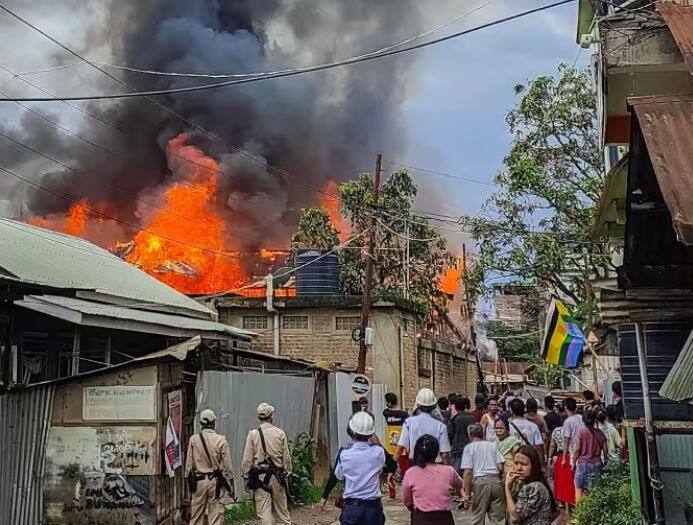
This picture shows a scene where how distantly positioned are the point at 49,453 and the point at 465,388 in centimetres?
2176

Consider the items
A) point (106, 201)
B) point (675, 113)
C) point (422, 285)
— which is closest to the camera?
point (675, 113)

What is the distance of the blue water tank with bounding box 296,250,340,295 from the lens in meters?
21.7

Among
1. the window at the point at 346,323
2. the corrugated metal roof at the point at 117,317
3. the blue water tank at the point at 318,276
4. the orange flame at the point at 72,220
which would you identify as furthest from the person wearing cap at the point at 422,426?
the orange flame at the point at 72,220

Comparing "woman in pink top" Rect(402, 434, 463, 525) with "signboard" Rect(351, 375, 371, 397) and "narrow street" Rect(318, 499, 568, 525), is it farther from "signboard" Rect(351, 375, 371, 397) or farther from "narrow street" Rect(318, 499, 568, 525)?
"signboard" Rect(351, 375, 371, 397)

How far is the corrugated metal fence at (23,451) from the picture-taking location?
360 inches

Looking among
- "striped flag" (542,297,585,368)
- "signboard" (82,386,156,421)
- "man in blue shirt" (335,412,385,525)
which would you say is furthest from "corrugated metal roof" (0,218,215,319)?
"striped flag" (542,297,585,368)

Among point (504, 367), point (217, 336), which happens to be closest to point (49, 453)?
point (217, 336)

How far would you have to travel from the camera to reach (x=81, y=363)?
13.3m

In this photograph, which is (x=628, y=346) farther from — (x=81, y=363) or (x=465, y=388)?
(x=465, y=388)

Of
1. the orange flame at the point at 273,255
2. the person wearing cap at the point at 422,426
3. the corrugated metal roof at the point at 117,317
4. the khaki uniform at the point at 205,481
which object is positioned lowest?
the khaki uniform at the point at 205,481

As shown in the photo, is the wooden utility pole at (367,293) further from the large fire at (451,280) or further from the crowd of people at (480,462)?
the large fire at (451,280)

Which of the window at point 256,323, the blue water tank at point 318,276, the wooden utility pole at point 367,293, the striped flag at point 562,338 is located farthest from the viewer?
the blue water tank at point 318,276

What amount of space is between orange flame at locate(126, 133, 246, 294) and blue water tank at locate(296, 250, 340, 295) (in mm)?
5184

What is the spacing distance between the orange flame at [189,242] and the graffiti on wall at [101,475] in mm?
16629
